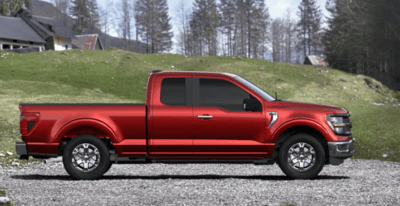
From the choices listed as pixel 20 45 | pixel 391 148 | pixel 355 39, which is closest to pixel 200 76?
pixel 391 148

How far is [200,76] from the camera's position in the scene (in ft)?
25.5

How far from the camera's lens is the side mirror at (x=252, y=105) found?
24.5 ft

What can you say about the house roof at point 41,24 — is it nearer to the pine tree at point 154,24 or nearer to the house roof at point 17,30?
the house roof at point 17,30

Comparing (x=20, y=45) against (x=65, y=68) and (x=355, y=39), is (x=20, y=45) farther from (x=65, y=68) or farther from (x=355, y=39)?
(x=355, y=39)

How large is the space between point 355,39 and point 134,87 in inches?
1151

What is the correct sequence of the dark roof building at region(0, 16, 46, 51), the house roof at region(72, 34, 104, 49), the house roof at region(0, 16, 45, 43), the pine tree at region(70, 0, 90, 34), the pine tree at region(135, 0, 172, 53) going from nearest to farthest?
the dark roof building at region(0, 16, 46, 51), the house roof at region(0, 16, 45, 43), the house roof at region(72, 34, 104, 49), the pine tree at region(135, 0, 172, 53), the pine tree at region(70, 0, 90, 34)

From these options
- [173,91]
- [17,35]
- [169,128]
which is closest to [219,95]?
[173,91]

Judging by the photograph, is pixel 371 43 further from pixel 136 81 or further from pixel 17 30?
pixel 17 30

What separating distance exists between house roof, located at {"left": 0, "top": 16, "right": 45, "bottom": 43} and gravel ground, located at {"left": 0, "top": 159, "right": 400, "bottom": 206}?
48770mm

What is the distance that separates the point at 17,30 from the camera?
5453 cm

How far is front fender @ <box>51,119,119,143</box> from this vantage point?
7465 mm

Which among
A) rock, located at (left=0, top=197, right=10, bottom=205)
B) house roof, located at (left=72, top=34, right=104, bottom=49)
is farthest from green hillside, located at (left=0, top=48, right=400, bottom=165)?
house roof, located at (left=72, top=34, right=104, bottom=49)

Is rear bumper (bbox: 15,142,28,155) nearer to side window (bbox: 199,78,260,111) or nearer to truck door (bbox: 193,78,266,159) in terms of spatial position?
truck door (bbox: 193,78,266,159)

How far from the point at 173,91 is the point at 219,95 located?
94cm
